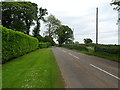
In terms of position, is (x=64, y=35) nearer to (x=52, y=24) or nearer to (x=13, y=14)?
(x=52, y=24)

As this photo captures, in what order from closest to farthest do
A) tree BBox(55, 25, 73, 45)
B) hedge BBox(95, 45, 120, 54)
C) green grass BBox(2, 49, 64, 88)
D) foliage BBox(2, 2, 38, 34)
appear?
green grass BBox(2, 49, 64, 88), hedge BBox(95, 45, 120, 54), foliage BBox(2, 2, 38, 34), tree BBox(55, 25, 73, 45)

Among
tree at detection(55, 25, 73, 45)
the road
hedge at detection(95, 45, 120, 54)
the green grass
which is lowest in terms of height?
the road

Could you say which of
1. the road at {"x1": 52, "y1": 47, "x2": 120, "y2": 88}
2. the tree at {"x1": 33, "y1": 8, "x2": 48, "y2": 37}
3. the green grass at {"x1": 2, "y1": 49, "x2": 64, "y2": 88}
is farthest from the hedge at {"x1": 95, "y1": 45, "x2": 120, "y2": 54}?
the tree at {"x1": 33, "y1": 8, "x2": 48, "y2": 37}

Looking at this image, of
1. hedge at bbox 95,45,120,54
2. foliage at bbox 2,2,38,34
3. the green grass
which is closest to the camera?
the green grass

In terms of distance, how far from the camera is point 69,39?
92.4 metres

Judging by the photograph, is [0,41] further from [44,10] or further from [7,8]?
[44,10]

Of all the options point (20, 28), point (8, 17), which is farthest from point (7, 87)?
point (8, 17)

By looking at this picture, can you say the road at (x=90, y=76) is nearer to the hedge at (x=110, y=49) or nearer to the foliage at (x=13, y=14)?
the hedge at (x=110, y=49)

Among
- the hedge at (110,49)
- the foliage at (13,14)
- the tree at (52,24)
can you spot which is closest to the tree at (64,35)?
the tree at (52,24)

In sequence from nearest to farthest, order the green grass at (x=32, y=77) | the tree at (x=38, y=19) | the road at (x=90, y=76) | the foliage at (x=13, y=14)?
the green grass at (x=32, y=77) → the road at (x=90, y=76) → the foliage at (x=13, y=14) → the tree at (x=38, y=19)

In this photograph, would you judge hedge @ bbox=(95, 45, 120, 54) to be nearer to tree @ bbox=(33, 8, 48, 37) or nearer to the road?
the road

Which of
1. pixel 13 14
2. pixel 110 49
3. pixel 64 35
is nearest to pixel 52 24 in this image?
pixel 64 35

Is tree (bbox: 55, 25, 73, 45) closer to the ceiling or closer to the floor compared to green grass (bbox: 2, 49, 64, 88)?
closer to the ceiling

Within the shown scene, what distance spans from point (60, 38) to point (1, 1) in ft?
190
